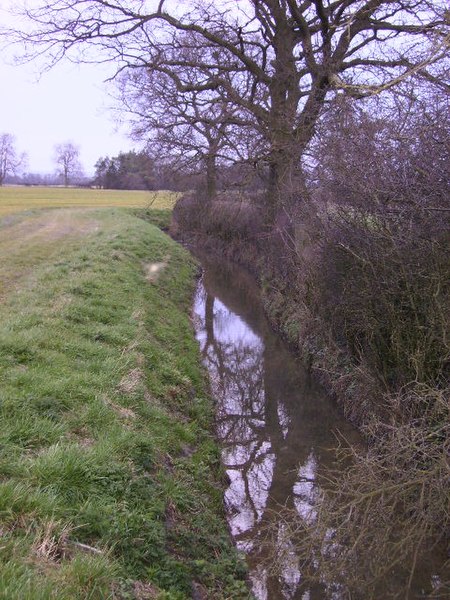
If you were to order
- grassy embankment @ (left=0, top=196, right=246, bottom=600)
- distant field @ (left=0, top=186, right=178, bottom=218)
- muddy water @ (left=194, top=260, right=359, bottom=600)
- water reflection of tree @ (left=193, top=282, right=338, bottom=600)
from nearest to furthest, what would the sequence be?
1. grassy embankment @ (left=0, top=196, right=246, bottom=600)
2. muddy water @ (left=194, top=260, right=359, bottom=600)
3. water reflection of tree @ (left=193, top=282, right=338, bottom=600)
4. distant field @ (left=0, top=186, right=178, bottom=218)

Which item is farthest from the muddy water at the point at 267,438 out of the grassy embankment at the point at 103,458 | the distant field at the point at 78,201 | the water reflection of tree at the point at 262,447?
the distant field at the point at 78,201

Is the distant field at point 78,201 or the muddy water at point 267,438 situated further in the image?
the distant field at point 78,201

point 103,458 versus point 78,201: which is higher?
point 103,458

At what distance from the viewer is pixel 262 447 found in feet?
25.4

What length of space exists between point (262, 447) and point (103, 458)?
367 cm

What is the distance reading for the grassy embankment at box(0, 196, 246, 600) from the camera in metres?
3.37

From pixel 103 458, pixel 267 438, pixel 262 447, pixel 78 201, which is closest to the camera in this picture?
pixel 103 458

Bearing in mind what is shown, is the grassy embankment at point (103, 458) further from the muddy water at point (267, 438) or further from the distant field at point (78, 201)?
the distant field at point (78, 201)

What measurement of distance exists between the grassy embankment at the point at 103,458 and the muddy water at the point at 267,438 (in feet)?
1.37

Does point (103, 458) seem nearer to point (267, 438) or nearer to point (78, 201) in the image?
point (267, 438)

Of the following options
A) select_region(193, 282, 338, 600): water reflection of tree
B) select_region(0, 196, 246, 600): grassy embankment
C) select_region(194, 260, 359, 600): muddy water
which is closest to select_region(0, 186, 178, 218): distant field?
select_region(194, 260, 359, 600): muddy water

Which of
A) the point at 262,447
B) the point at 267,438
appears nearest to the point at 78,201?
the point at 267,438

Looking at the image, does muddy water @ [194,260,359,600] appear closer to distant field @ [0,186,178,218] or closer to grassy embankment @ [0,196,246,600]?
grassy embankment @ [0,196,246,600]

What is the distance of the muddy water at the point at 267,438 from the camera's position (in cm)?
499
